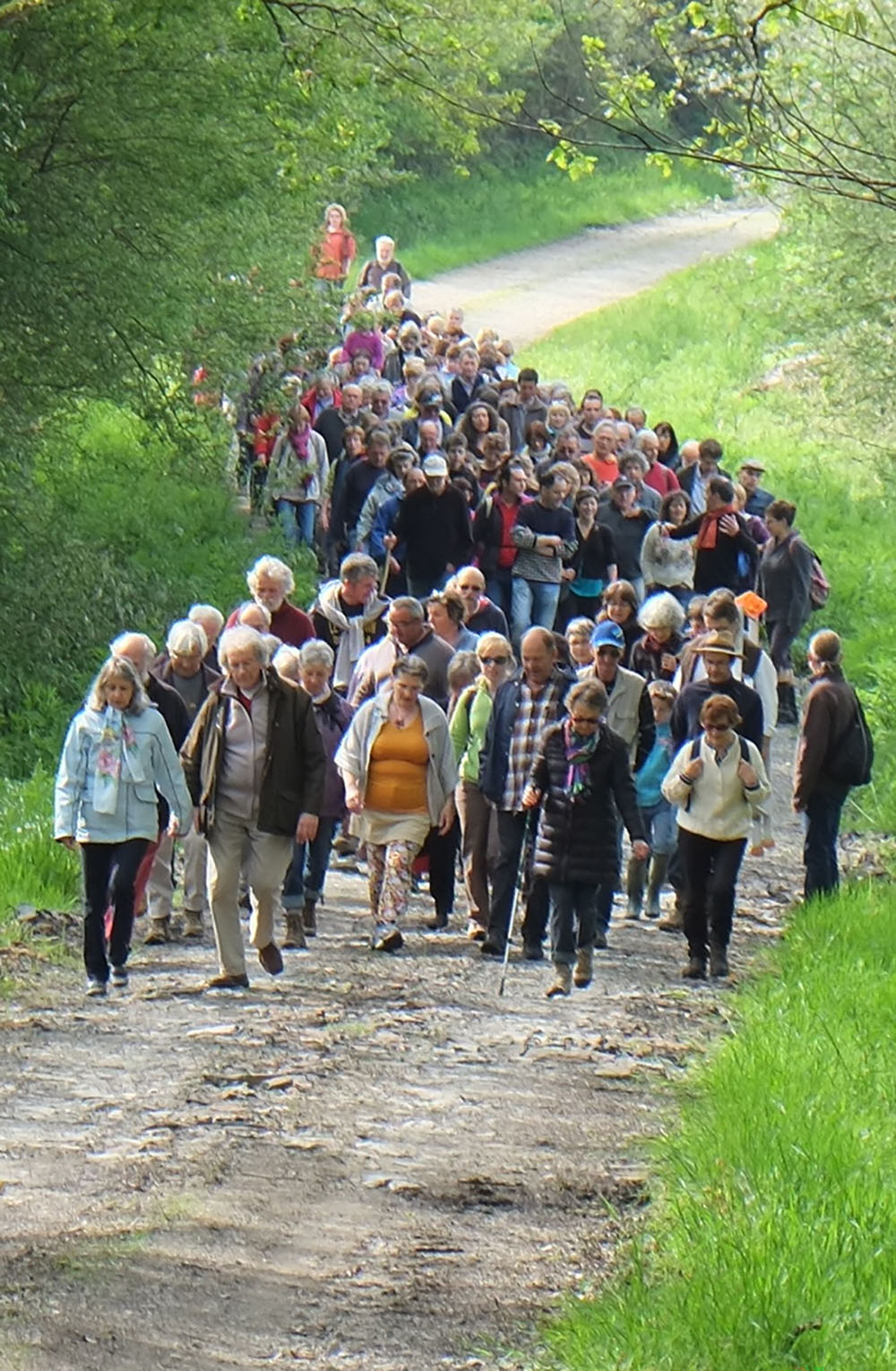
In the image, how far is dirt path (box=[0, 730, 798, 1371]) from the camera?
6895 mm

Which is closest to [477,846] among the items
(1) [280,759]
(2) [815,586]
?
(1) [280,759]

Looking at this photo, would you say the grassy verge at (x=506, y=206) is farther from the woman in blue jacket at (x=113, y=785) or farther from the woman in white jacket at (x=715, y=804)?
the woman in blue jacket at (x=113, y=785)

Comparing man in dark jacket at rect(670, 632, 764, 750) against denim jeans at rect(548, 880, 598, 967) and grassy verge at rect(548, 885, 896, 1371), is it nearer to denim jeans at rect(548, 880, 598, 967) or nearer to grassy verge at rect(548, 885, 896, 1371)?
denim jeans at rect(548, 880, 598, 967)

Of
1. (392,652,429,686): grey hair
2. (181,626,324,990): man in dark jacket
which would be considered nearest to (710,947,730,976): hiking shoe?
(392,652,429,686): grey hair

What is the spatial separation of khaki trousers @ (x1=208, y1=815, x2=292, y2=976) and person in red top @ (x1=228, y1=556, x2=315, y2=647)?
6.82ft

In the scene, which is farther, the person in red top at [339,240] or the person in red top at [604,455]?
the person in red top at [339,240]

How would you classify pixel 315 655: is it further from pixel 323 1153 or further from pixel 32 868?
pixel 323 1153

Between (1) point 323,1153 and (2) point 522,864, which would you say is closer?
(1) point 323,1153

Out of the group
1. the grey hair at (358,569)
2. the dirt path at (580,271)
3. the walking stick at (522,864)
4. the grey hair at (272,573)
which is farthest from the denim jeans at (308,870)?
the dirt path at (580,271)

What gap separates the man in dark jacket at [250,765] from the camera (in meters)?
11.3

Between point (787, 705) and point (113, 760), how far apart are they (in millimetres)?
10670

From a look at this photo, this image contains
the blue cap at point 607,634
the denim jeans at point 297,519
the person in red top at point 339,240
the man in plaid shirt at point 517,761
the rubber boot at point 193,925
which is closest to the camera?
the man in plaid shirt at point 517,761

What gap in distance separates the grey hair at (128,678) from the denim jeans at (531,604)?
342 inches

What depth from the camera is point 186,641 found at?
1273cm
